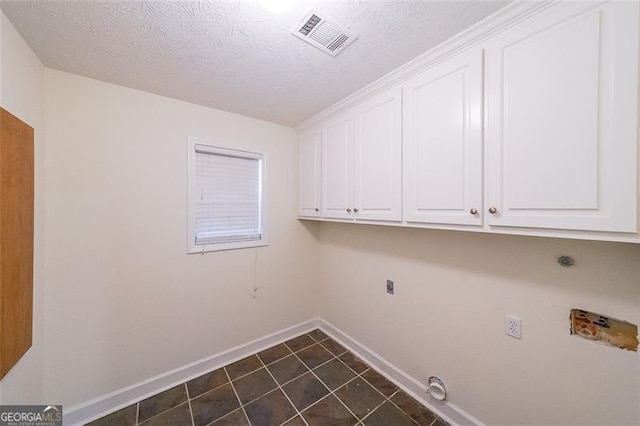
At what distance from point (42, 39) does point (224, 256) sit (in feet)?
5.57

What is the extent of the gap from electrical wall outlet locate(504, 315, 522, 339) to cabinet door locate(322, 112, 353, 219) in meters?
1.15

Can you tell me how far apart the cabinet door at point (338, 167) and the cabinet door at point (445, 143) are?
0.52 m

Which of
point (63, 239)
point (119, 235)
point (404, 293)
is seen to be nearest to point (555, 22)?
Result: point (404, 293)

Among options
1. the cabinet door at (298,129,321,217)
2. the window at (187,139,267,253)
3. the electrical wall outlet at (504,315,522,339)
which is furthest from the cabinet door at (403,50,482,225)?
the window at (187,139,267,253)

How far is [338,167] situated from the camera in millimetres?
1964

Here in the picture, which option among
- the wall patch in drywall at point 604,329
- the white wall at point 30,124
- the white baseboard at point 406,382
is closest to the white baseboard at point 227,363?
the white baseboard at point 406,382

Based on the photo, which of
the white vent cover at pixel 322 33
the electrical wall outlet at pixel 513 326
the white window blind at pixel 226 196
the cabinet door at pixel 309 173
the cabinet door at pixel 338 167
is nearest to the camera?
the white vent cover at pixel 322 33

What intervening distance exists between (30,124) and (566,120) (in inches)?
102

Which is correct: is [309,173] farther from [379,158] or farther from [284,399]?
[284,399]

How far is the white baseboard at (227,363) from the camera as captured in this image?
1493 millimetres

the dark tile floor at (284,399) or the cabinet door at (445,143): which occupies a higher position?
the cabinet door at (445,143)

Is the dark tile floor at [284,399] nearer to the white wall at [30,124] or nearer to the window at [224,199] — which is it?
the white wall at [30,124]

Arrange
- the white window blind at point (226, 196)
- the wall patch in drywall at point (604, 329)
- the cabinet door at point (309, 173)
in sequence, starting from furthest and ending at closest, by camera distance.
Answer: the cabinet door at point (309, 173) < the white window blind at point (226, 196) < the wall patch in drywall at point (604, 329)

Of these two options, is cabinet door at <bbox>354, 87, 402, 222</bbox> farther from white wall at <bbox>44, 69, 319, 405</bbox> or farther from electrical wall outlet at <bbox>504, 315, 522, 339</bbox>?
white wall at <bbox>44, 69, 319, 405</bbox>
